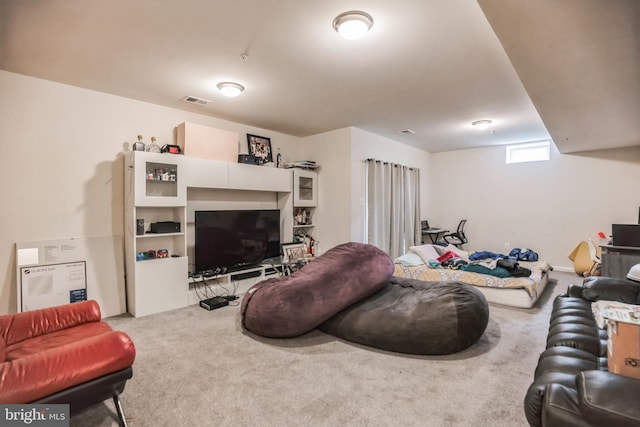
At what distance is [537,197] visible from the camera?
6.32m

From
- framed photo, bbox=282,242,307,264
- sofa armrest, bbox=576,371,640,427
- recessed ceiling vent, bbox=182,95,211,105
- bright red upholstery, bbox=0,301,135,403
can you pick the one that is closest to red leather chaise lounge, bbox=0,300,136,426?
bright red upholstery, bbox=0,301,135,403

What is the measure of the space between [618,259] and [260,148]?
211 inches

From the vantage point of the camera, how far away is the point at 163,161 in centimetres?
374

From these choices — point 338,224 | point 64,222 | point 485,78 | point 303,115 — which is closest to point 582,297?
point 485,78

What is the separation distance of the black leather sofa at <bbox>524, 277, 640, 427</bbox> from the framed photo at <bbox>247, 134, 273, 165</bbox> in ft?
13.8

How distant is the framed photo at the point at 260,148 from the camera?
507 cm

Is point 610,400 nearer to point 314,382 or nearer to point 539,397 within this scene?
point 539,397

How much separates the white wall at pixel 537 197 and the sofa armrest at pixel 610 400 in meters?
6.15

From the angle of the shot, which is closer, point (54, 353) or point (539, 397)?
point (539, 397)

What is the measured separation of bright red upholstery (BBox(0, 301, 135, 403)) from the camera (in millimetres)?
1276

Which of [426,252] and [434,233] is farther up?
[434,233]

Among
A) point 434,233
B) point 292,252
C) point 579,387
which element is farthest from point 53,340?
point 434,233

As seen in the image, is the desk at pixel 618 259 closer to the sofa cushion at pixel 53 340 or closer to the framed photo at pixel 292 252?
the framed photo at pixel 292 252

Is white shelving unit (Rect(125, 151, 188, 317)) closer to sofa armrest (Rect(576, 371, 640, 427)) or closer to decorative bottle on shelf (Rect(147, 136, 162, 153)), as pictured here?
decorative bottle on shelf (Rect(147, 136, 162, 153))
